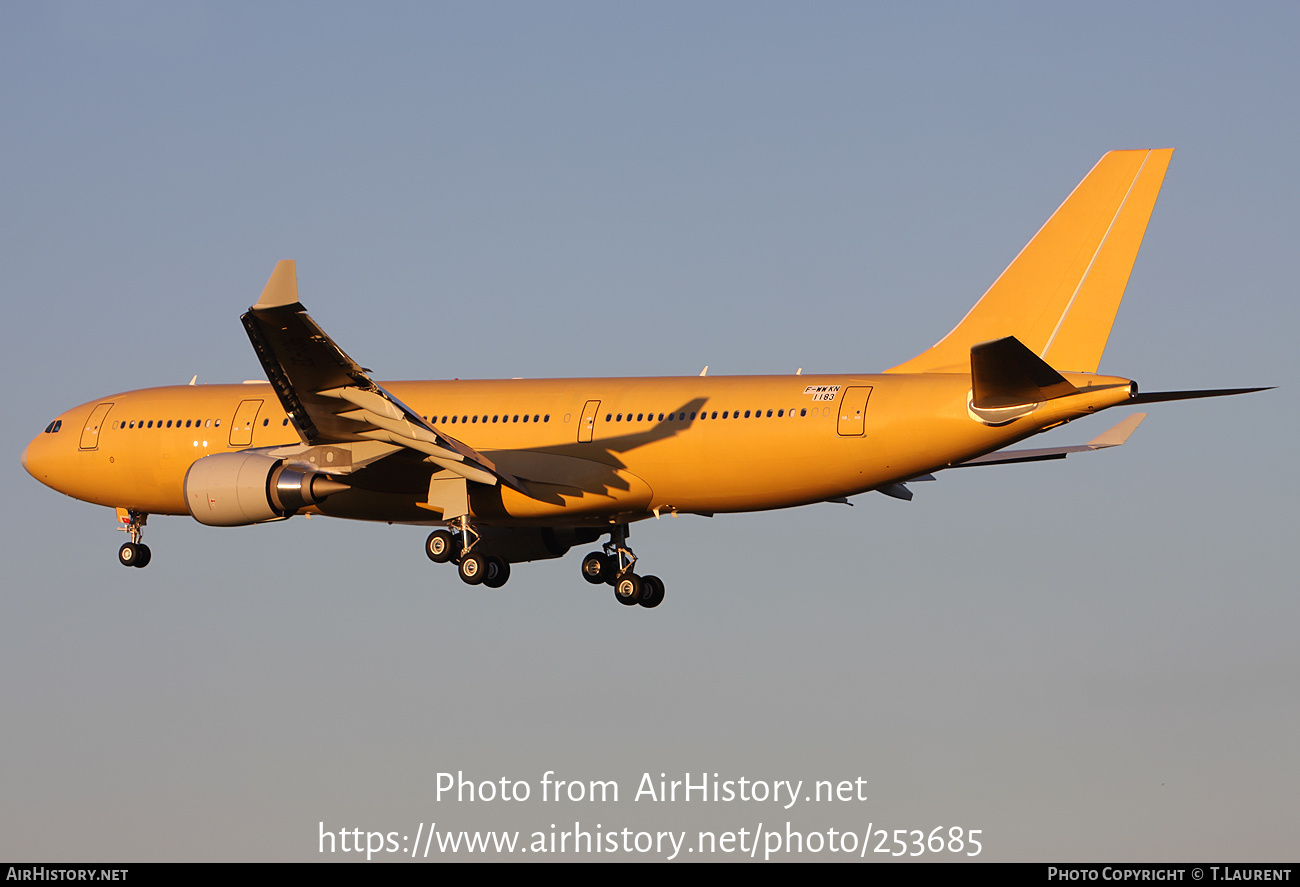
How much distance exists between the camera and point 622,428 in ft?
114

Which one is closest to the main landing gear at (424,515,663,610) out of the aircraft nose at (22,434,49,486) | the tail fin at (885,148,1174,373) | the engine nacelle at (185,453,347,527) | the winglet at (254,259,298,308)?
the engine nacelle at (185,453,347,527)

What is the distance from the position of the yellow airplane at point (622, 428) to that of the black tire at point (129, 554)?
54.8 inches

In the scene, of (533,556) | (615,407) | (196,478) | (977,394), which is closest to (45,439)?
(196,478)

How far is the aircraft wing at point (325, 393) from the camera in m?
30.4

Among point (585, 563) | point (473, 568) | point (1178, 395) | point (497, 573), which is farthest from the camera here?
point (585, 563)

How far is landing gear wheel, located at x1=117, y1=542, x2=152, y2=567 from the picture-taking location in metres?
41.0

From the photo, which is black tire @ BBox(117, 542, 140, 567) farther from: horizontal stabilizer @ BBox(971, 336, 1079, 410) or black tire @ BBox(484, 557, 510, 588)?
horizontal stabilizer @ BBox(971, 336, 1079, 410)

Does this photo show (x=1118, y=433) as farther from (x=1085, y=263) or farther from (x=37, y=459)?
(x=37, y=459)

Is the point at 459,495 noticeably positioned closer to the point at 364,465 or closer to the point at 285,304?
the point at 364,465

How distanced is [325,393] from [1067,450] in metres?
16.0

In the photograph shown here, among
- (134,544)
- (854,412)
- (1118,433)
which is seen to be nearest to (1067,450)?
(1118,433)

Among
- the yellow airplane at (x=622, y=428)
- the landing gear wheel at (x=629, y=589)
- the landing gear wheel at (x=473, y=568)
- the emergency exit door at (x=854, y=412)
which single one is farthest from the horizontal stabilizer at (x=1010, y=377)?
the landing gear wheel at (x=473, y=568)

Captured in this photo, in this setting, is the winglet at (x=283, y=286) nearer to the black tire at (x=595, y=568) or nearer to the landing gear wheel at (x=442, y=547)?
the landing gear wheel at (x=442, y=547)

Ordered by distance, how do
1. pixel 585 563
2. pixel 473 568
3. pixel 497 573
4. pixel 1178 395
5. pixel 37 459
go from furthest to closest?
pixel 37 459 → pixel 585 563 → pixel 497 573 → pixel 473 568 → pixel 1178 395
